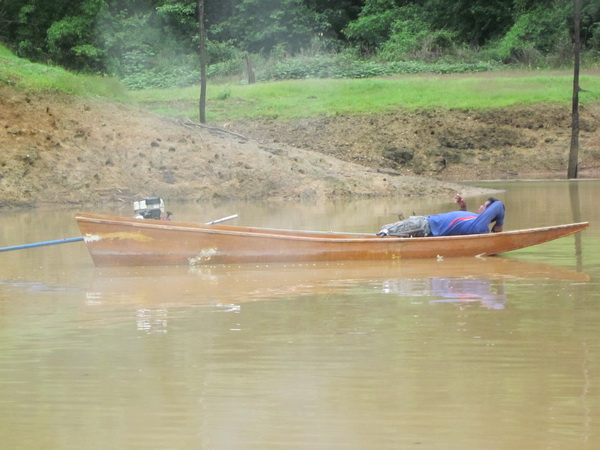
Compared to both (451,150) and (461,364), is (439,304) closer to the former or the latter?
(461,364)

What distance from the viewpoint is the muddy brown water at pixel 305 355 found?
19.7ft

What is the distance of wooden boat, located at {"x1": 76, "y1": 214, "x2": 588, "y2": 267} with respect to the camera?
12711mm

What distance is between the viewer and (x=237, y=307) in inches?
393

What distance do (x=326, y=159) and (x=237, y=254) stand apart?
45.5 feet

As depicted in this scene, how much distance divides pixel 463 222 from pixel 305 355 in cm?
575

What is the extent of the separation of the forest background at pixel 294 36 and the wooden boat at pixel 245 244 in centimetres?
2749

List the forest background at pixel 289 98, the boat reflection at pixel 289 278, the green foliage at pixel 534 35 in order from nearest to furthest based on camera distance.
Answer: the boat reflection at pixel 289 278, the forest background at pixel 289 98, the green foliage at pixel 534 35

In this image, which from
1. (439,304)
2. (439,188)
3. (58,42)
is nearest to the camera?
(439,304)

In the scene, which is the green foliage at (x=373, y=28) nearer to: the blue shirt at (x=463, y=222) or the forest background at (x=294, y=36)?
the forest background at (x=294, y=36)

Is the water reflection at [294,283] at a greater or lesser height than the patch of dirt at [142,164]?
lesser

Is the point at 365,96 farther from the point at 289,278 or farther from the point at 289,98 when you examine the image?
the point at 289,278

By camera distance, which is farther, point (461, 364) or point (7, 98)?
point (7, 98)

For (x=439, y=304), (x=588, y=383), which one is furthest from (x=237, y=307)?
(x=588, y=383)

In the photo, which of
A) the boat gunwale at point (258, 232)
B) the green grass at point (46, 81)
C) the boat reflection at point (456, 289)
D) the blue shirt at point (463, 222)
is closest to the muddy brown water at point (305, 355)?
the boat reflection at point (456, 289)
